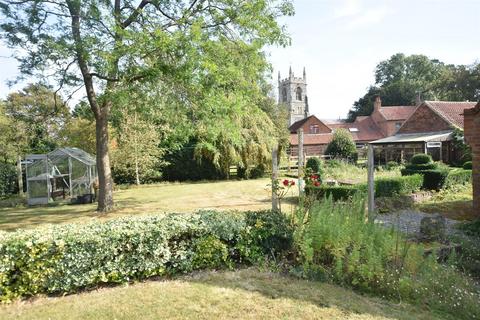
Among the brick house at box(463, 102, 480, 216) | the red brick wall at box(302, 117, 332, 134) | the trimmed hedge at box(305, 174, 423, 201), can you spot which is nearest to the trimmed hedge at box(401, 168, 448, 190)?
the trimmed hedge at box(305, 174, 423, 201)

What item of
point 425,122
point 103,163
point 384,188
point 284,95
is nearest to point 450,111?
point 425,122

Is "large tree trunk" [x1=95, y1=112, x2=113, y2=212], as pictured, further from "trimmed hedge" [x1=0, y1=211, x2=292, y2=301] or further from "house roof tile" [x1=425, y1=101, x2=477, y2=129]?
"house roof tile" [x1=425, y1=101, x2=477, y2=129]

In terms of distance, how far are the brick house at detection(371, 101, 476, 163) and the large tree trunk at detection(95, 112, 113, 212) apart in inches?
861

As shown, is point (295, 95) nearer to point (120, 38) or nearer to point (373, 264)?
point (120, 38)

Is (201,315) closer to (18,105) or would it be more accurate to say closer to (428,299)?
(428,299)

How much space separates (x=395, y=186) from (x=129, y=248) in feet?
33.8

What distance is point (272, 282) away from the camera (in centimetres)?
456

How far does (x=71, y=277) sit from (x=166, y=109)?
278 inches

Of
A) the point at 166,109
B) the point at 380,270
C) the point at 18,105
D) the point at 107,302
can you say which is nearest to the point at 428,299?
the point at 380,270

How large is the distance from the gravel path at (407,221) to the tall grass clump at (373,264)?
2049 mm

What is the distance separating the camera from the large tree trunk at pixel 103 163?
11.5 metres

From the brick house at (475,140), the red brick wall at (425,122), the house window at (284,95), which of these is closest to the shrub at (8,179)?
the brick house at (475,140)

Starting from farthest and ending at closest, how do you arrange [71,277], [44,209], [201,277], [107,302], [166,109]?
[44,209] < [166,109] < [201,277] < [71,277] < [107,302]

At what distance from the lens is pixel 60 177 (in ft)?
50.4
